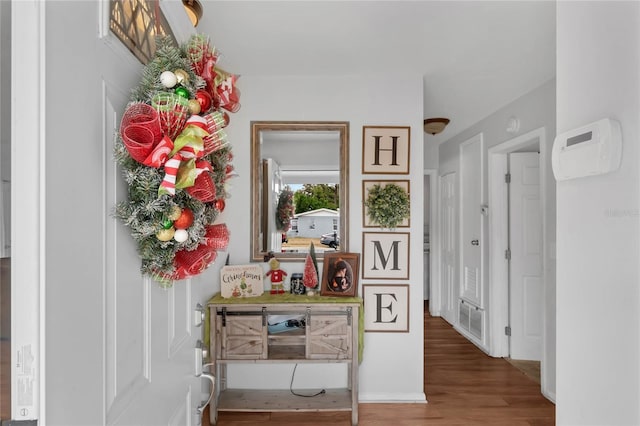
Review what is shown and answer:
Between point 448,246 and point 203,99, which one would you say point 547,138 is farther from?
point 203,99

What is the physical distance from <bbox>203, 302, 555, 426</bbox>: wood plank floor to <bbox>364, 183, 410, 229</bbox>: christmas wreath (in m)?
1.30

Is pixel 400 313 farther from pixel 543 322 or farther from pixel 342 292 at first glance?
pixel 543 322

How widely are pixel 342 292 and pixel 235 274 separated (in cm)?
76

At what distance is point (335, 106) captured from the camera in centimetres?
263

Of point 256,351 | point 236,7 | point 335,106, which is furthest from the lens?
point 335,106

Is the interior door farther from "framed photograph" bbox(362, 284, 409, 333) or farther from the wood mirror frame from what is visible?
"framed photograph" bbox(362, 284, 409, 333)

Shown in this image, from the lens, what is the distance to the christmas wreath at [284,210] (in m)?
2.68

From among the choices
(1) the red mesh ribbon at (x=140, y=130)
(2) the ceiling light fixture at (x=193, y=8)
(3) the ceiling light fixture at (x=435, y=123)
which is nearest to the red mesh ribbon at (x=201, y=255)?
(1) the red mesh ribbon at (x=140, y=130)

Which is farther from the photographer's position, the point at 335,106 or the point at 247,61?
the point at 335,106

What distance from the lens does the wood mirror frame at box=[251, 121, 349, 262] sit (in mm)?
2623

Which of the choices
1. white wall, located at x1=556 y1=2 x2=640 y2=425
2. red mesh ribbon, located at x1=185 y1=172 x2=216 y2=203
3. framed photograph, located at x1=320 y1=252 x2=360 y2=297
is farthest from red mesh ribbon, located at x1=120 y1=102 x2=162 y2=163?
framed photograph, located at x1=320 y1=252 x2=360 y2=297

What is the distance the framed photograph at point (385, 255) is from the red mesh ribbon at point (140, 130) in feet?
7.02

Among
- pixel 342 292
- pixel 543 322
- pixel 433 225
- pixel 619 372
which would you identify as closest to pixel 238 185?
pixel 342 292

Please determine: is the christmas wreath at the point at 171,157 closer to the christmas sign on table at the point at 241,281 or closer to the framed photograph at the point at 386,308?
the christmas sign on table at the point at 241,281
